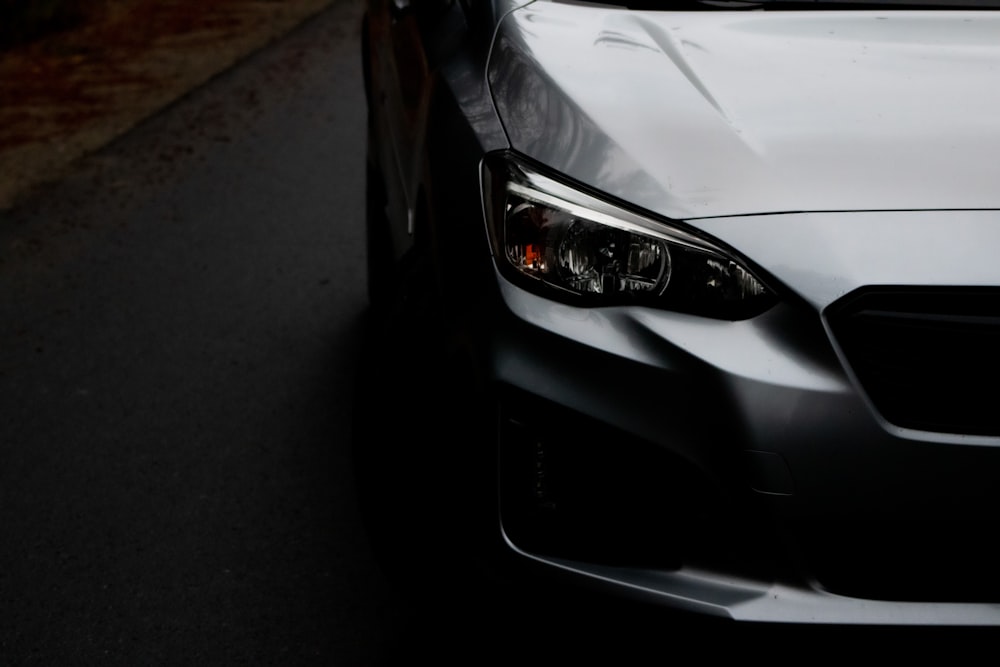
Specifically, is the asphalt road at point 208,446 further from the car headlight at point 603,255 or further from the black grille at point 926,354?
the car headlight at point 603,255

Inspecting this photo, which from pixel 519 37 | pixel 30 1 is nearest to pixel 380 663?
pixel 519 37

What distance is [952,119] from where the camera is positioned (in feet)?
7.72

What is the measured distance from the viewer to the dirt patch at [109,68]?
6.80 metres

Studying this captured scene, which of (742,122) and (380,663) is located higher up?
(742,122)

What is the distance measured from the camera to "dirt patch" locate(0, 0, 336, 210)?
6797mm

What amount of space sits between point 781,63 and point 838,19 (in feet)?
1.17

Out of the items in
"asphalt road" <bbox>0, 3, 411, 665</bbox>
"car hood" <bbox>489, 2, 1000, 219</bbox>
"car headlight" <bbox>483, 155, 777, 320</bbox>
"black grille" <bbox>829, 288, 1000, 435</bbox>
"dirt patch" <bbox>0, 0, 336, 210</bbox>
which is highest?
"car hood" <bbox>489, 2, 1000, 219</bbox>

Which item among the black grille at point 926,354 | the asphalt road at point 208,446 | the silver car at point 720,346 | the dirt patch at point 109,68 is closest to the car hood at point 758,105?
the silver car at point 720,346

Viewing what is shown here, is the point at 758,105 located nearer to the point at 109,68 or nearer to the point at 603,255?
the point at 603,255

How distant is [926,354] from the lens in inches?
81.4

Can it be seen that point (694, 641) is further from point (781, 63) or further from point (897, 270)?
point (781, 63)

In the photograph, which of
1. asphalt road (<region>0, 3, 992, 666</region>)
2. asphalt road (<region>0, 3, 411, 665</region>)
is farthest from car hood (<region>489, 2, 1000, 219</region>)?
asphalt road (<region>0, 3, 411, 665</region>)

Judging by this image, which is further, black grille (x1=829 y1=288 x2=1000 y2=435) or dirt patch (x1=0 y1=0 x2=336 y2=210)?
dirt patch (x1=0 y1=0 x2=336 y2=210)

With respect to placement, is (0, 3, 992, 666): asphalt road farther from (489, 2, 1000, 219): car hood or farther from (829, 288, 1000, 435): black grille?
(489, 2, 1000, 219): car hood
